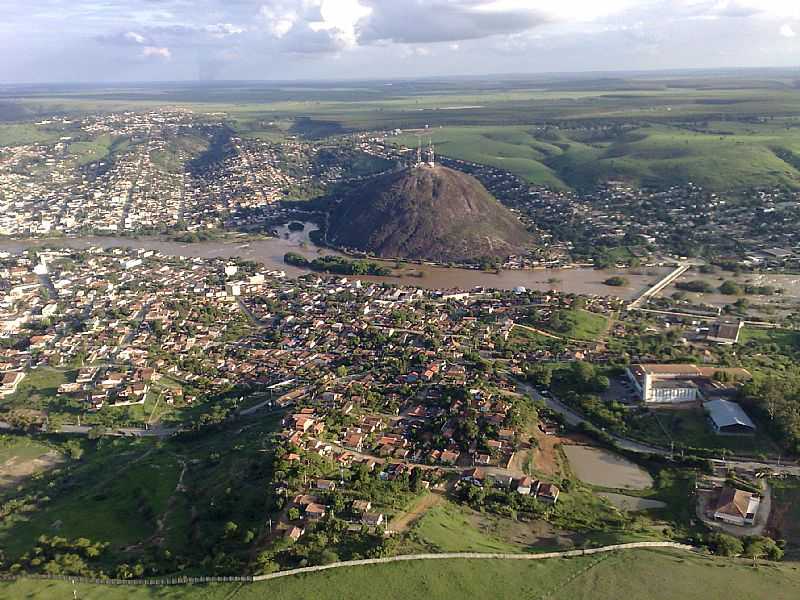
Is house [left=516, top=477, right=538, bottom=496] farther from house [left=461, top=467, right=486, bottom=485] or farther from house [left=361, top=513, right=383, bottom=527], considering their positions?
house [left=361, top=513, right=383, bottom=527]

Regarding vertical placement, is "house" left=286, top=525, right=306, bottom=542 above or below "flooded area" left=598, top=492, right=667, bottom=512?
above

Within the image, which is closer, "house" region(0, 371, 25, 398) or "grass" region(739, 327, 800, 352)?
"house" region(0, 371, 25, 398)

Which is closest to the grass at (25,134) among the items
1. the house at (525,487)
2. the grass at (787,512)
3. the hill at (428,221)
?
the hill at (428,221)

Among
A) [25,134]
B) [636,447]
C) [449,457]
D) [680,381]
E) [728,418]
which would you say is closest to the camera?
[449,457]

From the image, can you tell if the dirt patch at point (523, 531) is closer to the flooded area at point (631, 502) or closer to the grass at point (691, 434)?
the flooded area at point (631, 502)

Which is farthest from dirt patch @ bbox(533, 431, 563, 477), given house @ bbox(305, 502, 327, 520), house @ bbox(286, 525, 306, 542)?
house @ bbox(286, 525, 306, 542)

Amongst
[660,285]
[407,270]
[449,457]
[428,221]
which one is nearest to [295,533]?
[449,457]

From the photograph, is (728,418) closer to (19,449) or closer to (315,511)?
(315,511)
